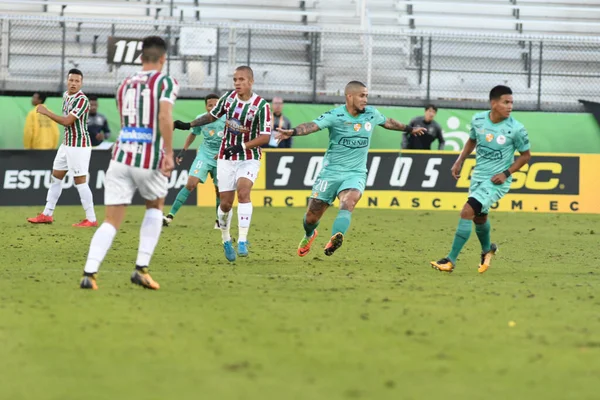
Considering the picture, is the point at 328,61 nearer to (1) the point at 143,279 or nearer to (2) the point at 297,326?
(1) the point at 143,279

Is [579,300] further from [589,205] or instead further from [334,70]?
[334,70]

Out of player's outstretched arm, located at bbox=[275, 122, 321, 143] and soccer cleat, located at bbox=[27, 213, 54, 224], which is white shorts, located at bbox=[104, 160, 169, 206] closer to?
player's outstretched arm, located at bbox=[275, 122, 321, 143]

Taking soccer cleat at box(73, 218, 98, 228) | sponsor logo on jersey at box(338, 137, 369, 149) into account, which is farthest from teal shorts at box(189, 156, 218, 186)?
sponsor logo on jersey at box(338, 137, 369, 149)

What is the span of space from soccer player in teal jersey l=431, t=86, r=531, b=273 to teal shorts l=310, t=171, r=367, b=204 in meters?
1.41

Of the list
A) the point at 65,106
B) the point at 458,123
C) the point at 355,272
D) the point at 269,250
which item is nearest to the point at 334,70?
the point at 458,123

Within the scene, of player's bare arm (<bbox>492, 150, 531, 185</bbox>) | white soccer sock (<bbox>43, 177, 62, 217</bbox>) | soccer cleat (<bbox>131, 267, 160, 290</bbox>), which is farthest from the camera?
white soccer sock (<bbox>43, 177, 62, 217</bbox>)

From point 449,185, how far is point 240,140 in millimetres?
10803

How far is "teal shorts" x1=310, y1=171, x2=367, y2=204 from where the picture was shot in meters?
12.1

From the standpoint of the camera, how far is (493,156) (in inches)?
442

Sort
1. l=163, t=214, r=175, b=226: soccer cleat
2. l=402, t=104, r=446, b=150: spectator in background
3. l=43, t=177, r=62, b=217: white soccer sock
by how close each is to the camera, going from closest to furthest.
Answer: l=163, t=214, r=175, b=226: soccer cleat → l=43, t=177, r=62, b=217: white soccer sock → l=402, t=104, r=446, b=150: spectator in background

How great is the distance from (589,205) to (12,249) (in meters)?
13.3

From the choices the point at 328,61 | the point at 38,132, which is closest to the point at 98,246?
the point at 38,132

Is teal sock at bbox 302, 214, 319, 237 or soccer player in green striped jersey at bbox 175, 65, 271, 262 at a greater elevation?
soccer player in green striped jersey at bbox 175, 65, 271, 262

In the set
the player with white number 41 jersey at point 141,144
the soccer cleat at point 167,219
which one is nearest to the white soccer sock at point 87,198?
the soccer cleat at point 167,219
